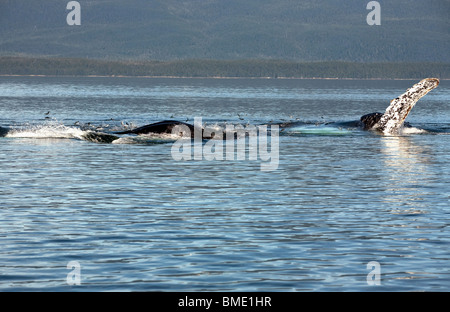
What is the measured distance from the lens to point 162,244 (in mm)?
17797

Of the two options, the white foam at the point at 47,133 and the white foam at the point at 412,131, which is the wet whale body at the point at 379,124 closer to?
the white foam at the point at 47,133

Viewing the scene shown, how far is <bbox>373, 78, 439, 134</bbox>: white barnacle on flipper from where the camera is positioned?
3991 centimetres

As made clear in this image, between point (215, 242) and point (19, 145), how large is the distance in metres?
22.8

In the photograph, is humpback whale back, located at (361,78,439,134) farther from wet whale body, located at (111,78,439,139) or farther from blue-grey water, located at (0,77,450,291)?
blue-grey water, located at (0,77,450,291)

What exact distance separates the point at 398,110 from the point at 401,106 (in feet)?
3.21

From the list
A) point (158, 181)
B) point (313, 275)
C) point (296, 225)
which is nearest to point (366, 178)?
point (158, 181)

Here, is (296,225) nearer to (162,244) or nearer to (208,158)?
(162,244)

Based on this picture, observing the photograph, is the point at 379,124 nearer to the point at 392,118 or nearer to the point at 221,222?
the point at 392,118

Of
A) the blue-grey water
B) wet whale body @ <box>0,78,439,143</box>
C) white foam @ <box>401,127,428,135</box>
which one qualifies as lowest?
the blue-grey water

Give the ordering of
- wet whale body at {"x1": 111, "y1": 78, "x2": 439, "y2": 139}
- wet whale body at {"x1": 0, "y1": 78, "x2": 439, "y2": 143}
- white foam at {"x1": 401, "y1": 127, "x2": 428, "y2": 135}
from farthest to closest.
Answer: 1. white foam at {"x1": 401, "y1": 127, "x2": 428, "y2": 135}
2. wet whale body at {"x1": 0, "y1": 78, "x2": 439, "y2": 143}
3. wet whale body at {"x1": 111, "y1": 78, "x2": 439, "y2": 139}

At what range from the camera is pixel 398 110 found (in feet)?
140

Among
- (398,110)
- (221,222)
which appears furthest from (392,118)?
(221,222)

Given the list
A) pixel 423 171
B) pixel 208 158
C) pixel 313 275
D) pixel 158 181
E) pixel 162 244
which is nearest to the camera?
pixel 313 275

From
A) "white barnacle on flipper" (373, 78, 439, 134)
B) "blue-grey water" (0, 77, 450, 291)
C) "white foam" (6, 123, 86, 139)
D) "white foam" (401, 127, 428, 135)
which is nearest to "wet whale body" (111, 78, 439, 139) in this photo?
"white barnacle on flipper" (373, 78, 439, 134)
